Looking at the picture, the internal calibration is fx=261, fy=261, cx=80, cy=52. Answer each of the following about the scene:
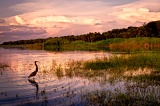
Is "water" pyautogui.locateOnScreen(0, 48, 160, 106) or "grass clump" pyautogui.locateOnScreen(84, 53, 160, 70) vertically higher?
"grass clump" pyautogui.locateOnScreen(84, 53, 160, 70)

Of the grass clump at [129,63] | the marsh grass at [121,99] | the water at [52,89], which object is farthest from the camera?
the grass clump at [129,63]

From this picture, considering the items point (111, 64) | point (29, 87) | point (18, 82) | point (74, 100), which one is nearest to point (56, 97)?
point (74, 100)

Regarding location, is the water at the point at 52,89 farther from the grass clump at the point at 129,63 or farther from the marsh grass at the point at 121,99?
the grass clump at the point at 129,63

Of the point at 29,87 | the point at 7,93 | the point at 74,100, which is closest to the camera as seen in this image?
the point at 74,100

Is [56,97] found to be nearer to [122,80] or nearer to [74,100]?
[74,100]

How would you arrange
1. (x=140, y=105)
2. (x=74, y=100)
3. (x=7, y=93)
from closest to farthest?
(x=140, y=105) < (x=74, y=100) < (x=7, y=93)

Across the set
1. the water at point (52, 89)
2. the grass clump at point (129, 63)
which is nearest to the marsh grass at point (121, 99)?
the water at point (52, 89)

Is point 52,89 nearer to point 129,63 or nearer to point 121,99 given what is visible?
point 121,99

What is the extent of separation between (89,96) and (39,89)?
347 centimetres

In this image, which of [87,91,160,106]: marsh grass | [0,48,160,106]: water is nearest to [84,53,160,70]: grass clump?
[0,48,160,106]: water

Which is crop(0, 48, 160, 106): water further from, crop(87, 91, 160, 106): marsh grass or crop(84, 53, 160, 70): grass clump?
crop(84, 53, 160, 70): grass clump

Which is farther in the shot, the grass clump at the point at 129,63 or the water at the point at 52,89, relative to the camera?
the grass clump at the point at 129,63

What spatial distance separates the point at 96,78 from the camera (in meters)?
18.3

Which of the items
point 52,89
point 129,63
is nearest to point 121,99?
point 52,89
